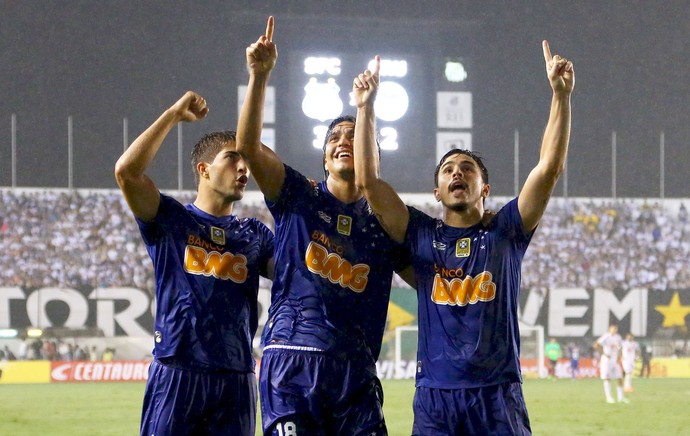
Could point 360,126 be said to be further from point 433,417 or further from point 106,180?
point 106,180

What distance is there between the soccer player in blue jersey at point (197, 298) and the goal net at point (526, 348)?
20.9m

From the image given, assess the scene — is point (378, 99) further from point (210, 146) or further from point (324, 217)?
point (324, 217)

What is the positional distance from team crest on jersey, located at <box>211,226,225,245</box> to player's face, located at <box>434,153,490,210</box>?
48.7 inches

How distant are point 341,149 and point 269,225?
2469 centimetres

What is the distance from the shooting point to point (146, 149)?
200 inches

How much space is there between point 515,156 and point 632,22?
329 inches

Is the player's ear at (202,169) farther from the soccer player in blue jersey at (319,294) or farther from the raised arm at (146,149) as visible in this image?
the soccer player in blue jersey at (319,294)

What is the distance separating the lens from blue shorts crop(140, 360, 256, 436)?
502cm

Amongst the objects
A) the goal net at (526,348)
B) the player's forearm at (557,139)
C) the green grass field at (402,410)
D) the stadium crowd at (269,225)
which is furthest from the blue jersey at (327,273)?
the stadium crowd at (269,225)

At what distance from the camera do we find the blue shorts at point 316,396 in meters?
4.75

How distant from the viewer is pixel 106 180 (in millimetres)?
34312

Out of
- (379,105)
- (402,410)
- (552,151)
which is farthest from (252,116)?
(379,105)

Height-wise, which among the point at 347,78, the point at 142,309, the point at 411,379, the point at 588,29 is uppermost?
the point at 588,29

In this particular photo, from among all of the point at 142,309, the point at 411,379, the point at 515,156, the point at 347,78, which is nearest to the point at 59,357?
the point at 142,309
